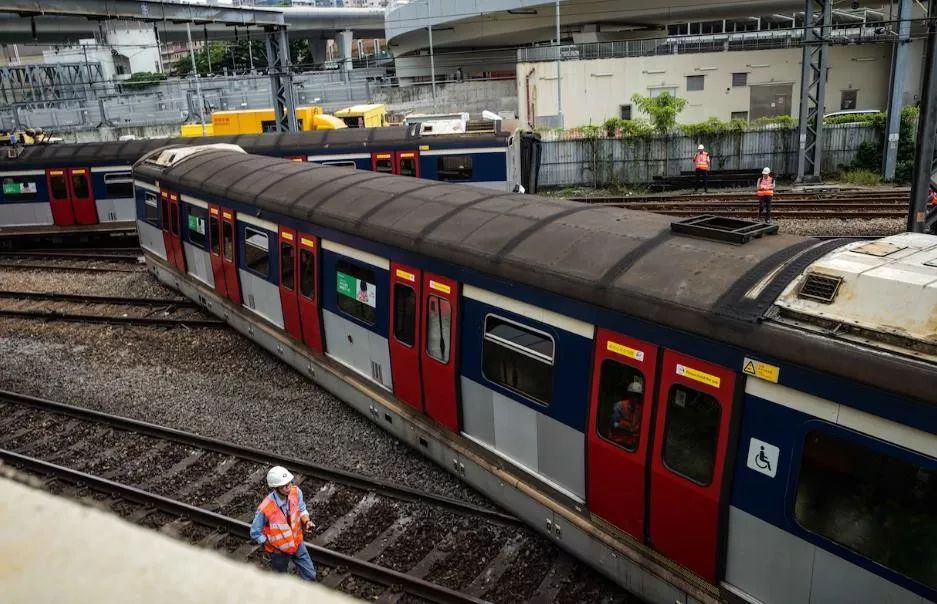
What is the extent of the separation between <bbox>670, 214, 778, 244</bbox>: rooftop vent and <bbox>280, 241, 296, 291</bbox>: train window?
20.2ft

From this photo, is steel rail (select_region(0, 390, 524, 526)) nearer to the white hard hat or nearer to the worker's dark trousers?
the white hard hat

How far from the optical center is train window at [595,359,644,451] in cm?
605

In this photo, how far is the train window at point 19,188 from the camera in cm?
2218

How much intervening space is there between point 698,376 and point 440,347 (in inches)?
133

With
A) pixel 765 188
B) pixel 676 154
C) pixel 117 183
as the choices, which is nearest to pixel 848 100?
pixel 676 154

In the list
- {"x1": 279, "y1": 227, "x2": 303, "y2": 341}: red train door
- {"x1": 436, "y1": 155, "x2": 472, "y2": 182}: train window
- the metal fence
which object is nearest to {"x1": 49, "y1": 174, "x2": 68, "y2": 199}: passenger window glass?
{"x1": 436, "y1": 155, "x2": 472, "y2": 182}: train window

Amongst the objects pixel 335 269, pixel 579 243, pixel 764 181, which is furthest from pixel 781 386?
pixel 764 181

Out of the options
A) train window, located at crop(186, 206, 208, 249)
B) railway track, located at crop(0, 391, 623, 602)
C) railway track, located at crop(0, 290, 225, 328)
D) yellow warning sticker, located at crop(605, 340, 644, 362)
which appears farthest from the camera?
railway track, located at crop(0, 290, 225, 328)

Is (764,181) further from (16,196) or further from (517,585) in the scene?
(16,196)

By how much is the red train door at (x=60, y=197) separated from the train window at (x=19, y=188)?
2.03 feet

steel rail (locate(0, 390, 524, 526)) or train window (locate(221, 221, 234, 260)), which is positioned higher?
train window (locate(221, 221, 234, 260))

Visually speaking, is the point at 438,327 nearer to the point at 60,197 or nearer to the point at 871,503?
the point at 871,503

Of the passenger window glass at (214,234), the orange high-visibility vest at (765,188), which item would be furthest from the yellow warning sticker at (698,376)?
the orange high-visibility vest at (765,188)

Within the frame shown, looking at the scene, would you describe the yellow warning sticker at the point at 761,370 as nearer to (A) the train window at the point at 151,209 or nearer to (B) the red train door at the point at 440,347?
(B) the red train door at the point at 440,347
